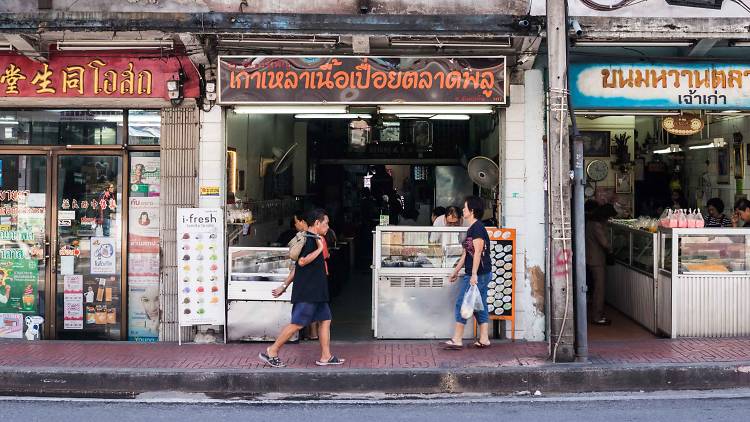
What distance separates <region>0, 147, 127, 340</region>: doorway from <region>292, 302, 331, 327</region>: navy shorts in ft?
10.7

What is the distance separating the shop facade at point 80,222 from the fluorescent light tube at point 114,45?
0.84 m

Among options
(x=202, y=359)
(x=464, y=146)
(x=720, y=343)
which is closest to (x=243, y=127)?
(x=202, y=359)

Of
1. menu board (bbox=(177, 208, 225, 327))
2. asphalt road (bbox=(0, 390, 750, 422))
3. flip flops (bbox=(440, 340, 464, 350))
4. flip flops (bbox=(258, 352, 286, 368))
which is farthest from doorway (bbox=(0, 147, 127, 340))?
flip flops (bbox=(440, 340, 464, 350))

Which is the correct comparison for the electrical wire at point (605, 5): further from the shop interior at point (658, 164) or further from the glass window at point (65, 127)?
the glass window at point (65, 127)

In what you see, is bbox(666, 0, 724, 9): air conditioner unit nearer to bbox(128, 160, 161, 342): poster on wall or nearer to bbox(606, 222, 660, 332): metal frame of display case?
bbox(606, 222, 660, 332): metal frame of display case

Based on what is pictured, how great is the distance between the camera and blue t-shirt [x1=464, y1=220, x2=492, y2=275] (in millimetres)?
8805

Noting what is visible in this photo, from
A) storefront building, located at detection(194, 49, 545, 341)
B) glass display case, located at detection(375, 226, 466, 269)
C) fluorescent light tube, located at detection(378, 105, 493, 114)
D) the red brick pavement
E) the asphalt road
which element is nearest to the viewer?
the asphalt road

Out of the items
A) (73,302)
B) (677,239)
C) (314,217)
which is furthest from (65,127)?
(677,239)

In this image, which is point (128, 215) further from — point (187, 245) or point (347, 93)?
point (347, 93)

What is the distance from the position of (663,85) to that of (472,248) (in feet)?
11.8

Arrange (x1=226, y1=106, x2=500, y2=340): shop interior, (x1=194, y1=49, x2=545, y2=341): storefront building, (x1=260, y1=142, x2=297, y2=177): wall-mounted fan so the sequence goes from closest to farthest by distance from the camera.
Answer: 1. (x1=194, y1=49, x2=545, y2=341): storefront building
2. (x1=226, y1=106, x2=500, y2=340): shop interior
3. (x1=260, y1=142, x2=297, y2=177): wall-mounted fan

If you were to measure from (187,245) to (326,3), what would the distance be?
12.0 ft

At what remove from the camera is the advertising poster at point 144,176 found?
9.99 m

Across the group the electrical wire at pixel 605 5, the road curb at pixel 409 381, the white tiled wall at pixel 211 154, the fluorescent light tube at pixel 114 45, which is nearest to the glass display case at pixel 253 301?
the white tiled wall at pixel 211 154
